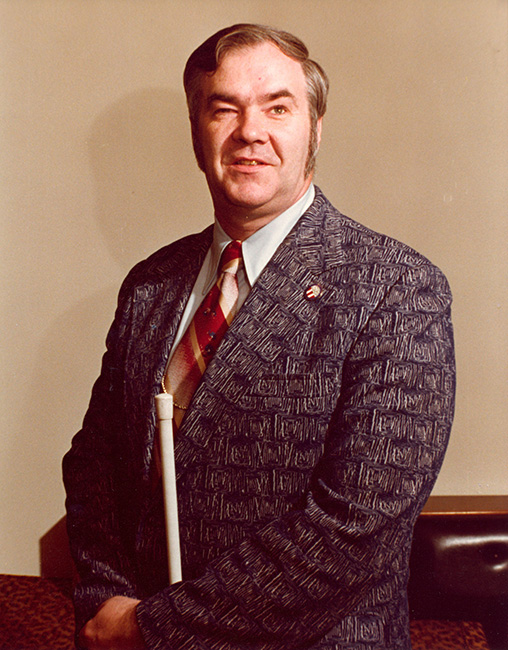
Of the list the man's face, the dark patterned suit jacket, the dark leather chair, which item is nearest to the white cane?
the dark patterned suit jacket

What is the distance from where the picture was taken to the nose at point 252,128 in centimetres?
115

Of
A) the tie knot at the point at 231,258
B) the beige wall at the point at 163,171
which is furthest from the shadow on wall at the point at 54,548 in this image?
the tie knot at the point at 231,258

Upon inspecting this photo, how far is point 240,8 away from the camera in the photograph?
5.49 ft

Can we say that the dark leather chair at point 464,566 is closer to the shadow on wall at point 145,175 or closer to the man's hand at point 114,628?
the man's hand at point 114,628

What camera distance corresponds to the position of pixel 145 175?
5.70 ft

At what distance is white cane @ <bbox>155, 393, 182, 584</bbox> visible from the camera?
Result: 104 centimetres

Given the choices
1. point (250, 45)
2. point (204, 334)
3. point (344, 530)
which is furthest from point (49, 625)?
point (250, 45)

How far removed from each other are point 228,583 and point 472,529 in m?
0.75

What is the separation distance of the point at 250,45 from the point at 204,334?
0.53m

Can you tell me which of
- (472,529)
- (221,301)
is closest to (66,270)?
(221,301)

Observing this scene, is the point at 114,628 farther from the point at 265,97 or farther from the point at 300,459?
the point at 265,97

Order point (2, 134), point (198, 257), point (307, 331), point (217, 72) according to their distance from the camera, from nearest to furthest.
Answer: point (307, 331) → point (217, 72) → point (198, 257) → point (2, 134)

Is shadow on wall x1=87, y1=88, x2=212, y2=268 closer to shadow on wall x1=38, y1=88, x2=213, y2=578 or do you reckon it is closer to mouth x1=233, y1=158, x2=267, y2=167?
shadow on wall x1=38, y1=88, x2=213, y2=578

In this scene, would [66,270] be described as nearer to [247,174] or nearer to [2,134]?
[2,134]
